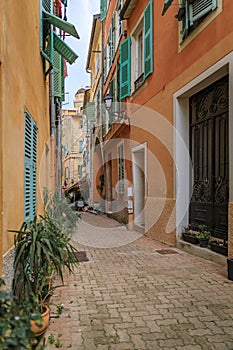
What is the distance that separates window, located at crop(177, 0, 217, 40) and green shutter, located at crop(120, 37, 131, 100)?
163 inches

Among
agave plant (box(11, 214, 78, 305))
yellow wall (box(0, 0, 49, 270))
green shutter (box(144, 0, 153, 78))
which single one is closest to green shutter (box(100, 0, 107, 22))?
green shutter (box(144, 0, 153, 78))

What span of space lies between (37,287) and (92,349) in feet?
2.67

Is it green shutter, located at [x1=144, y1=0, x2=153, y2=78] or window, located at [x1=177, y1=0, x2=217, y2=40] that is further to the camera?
green shutter, located at [x1=144, y1=0, x2=153, y2=78]

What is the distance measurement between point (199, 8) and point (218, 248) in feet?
15.1

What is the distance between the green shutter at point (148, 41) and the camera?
28.9 ft

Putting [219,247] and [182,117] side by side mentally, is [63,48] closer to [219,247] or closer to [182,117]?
[182,117]

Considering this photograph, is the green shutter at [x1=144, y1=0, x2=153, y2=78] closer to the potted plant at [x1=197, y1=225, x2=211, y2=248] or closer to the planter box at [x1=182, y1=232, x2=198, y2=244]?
the planter box at [x1=182, y1=232, x2=198, y2=244]

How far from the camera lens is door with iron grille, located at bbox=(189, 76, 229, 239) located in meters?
5.98

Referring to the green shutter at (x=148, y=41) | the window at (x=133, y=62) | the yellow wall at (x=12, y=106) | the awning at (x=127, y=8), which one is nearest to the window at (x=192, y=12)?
the green shutter at (x=148, y=41)

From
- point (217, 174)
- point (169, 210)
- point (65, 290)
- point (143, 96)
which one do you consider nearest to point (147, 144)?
point (143, 96)

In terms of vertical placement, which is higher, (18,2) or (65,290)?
(18,2)

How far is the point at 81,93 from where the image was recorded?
1559 inches

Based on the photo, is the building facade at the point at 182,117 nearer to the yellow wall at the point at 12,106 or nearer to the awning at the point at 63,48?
the awning at the point at 63,48

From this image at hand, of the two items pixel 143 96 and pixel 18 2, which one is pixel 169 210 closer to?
pixel 143 96
